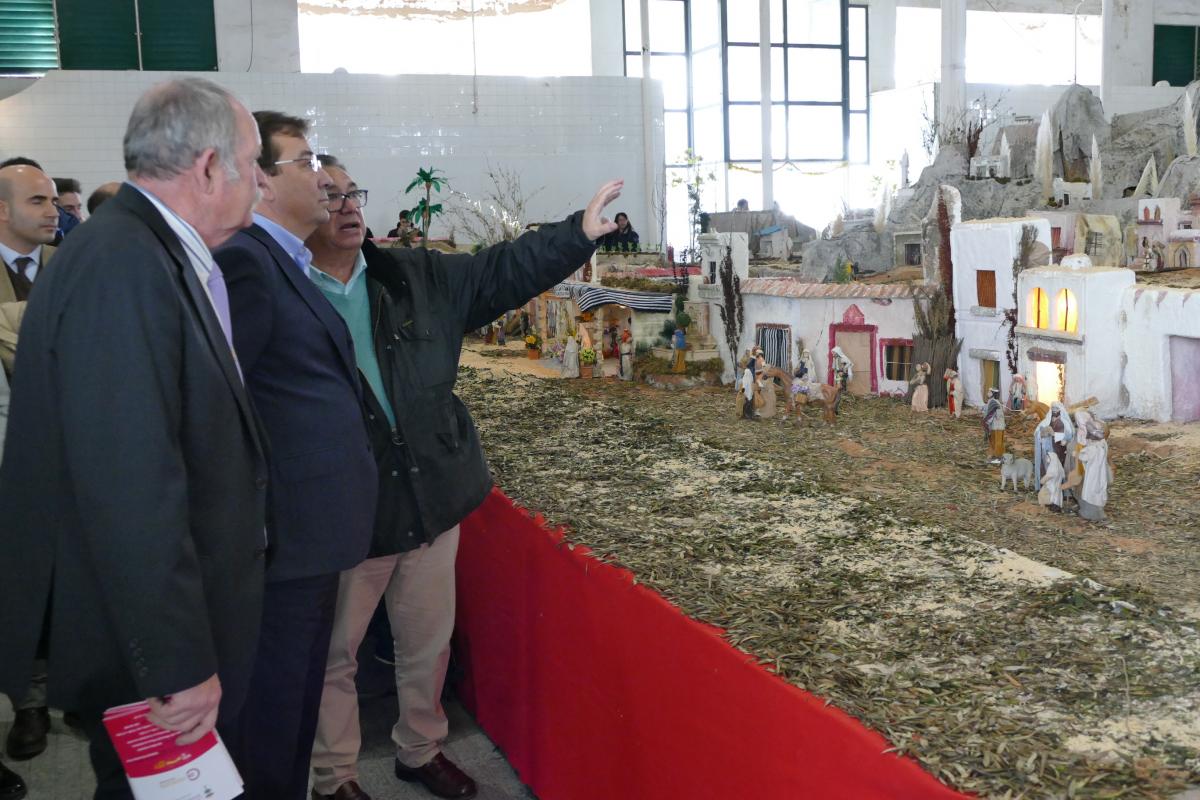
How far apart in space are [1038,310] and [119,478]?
5.18 m

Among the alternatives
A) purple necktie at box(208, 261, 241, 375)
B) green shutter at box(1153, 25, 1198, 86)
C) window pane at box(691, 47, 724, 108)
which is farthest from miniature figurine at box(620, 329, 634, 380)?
green shutter at box(1153, 25, 1198, 86)

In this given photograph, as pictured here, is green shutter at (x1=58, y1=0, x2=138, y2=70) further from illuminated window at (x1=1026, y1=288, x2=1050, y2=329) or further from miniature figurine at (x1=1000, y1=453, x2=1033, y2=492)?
miniature figurine at (x1=1000, y1=453, x2=1033, y2=492)

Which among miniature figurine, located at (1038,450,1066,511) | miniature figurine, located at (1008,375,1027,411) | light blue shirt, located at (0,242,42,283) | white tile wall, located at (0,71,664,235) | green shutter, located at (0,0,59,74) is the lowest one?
miniature figurine, located at (1038,450,1066,511)

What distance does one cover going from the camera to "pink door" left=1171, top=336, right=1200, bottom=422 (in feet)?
17.7

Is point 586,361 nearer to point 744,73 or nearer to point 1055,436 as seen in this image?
point 1055,436

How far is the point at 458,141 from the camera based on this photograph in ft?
49.9

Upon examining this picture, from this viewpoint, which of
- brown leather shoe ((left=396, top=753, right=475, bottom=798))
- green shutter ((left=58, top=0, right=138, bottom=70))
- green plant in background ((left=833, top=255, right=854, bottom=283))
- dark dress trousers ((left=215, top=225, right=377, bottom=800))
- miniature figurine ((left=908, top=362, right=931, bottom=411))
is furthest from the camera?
green shutter ((left=58, top=0, right=138, bottom=70))

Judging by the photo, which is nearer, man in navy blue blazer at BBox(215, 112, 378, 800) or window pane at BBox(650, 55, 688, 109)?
man in navy blue blazer at BBox(215, 112, 378, 800)

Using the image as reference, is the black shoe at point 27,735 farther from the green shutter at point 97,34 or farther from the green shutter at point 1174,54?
the green shutter at point 1174,54

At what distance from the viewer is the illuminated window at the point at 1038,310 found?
578cm

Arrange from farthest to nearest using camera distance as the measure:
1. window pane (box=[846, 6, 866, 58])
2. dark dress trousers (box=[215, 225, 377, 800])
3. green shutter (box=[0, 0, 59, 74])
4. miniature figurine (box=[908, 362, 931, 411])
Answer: window pane (box=[846, 6, 866, 58]), green shutter (box=[0, 0, 59, 74]), miniature figurine (box=[908, 362, 931, 411]), dark dress trousers (box=[215, 225, 377, 800])

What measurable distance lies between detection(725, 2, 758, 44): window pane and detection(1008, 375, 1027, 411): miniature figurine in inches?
660

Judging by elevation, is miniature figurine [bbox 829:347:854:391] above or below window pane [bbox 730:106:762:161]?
below

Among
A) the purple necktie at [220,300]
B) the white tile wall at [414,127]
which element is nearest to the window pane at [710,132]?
the white tile wall at [414,127]
